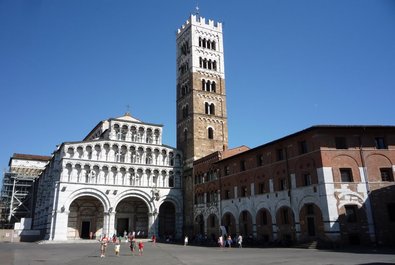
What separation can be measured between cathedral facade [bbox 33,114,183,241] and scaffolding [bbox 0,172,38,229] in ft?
50.5

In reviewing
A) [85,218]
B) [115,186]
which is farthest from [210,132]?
[85,218]

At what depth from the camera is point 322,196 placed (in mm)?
29203

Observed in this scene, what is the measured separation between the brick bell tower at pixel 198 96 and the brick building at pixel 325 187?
53.5 ft

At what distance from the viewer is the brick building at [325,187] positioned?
28406 mm

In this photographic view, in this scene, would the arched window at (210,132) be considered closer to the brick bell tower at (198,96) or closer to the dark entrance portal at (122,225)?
the brick bell tower at (198,96)

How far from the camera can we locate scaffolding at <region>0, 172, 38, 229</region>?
226 ft

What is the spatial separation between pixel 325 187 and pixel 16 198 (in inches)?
2462

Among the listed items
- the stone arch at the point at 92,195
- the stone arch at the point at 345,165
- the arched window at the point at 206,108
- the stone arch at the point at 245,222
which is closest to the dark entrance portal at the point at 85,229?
the stone arch at the point at 92,195

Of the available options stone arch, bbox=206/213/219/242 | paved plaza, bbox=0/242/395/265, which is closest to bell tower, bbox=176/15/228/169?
stone arch, bbox=206/213/219/242

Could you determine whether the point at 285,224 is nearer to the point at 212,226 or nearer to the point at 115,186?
the point at 212,226

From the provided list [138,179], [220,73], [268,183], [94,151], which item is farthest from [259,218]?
[220,73]

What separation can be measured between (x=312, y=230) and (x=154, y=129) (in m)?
31.1

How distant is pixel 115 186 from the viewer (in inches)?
1929

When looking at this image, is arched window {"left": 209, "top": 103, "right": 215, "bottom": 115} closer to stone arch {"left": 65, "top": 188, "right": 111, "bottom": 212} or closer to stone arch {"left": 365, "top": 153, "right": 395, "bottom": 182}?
stone arch {"left": 65, "top": 188, "right": 111, "bottom": 212}
